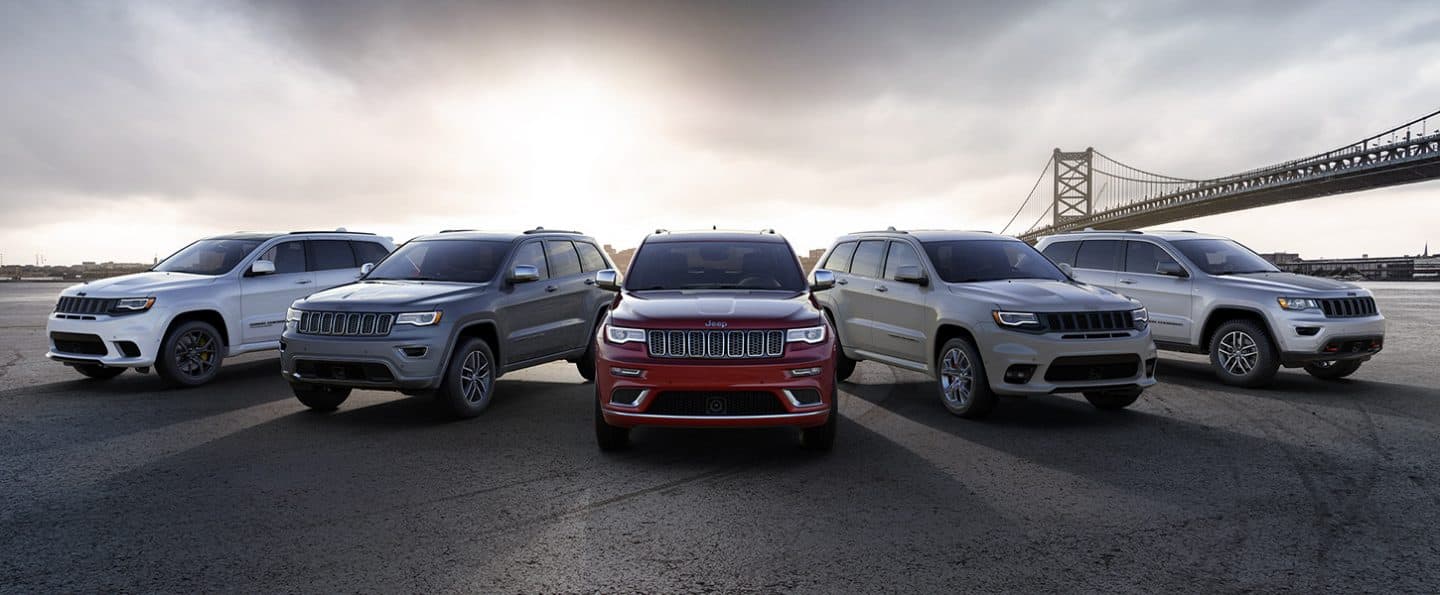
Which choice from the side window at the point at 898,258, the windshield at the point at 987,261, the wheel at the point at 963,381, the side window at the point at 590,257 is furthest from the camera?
the side window at the point at 590,257

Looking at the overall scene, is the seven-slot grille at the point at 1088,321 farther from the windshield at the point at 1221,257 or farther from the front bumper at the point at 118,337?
the front bumper at the point at 118,337

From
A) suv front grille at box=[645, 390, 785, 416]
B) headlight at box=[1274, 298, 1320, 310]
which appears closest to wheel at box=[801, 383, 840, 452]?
suv front grille at box=[645, 390, 785, 416]

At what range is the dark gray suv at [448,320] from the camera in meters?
7.34

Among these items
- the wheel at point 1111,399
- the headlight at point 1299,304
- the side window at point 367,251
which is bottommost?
the wheel at point 1111,399

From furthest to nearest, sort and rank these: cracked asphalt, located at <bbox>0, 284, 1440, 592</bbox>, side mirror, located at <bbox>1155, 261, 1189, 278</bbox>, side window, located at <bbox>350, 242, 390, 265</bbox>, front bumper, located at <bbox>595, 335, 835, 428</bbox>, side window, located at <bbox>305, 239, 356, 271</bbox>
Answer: side window, located at <bbox>350, 242, 390, 265</bbox> → side window, located at <bbox>305, 239, 356, 271</bbox> → side mirror, located at <bbox>1155, 261, 1189, 278</bbox> → front bumper, located at <bbox>595, 335, 835, 428</bbox> → cracked asphalt, located at <bbox>0, 284, 1440, 592</bbox>

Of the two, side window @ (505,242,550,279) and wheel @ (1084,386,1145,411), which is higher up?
side window @ (505,242,550,279)

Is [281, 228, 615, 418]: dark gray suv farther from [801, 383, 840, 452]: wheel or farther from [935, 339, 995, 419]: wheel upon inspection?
[935, 339, 995, 419]: wheel

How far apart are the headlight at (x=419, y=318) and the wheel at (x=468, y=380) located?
1.30 ft

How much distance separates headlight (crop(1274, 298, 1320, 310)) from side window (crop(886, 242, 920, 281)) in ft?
14.1

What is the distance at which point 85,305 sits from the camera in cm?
962

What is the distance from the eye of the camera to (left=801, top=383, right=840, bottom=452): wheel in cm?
610

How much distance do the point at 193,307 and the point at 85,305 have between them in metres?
1.16

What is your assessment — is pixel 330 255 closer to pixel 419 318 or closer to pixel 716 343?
pixel 419 318

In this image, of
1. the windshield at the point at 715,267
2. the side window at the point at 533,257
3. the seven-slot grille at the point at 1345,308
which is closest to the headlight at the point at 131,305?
the side window at the point at 533,257
